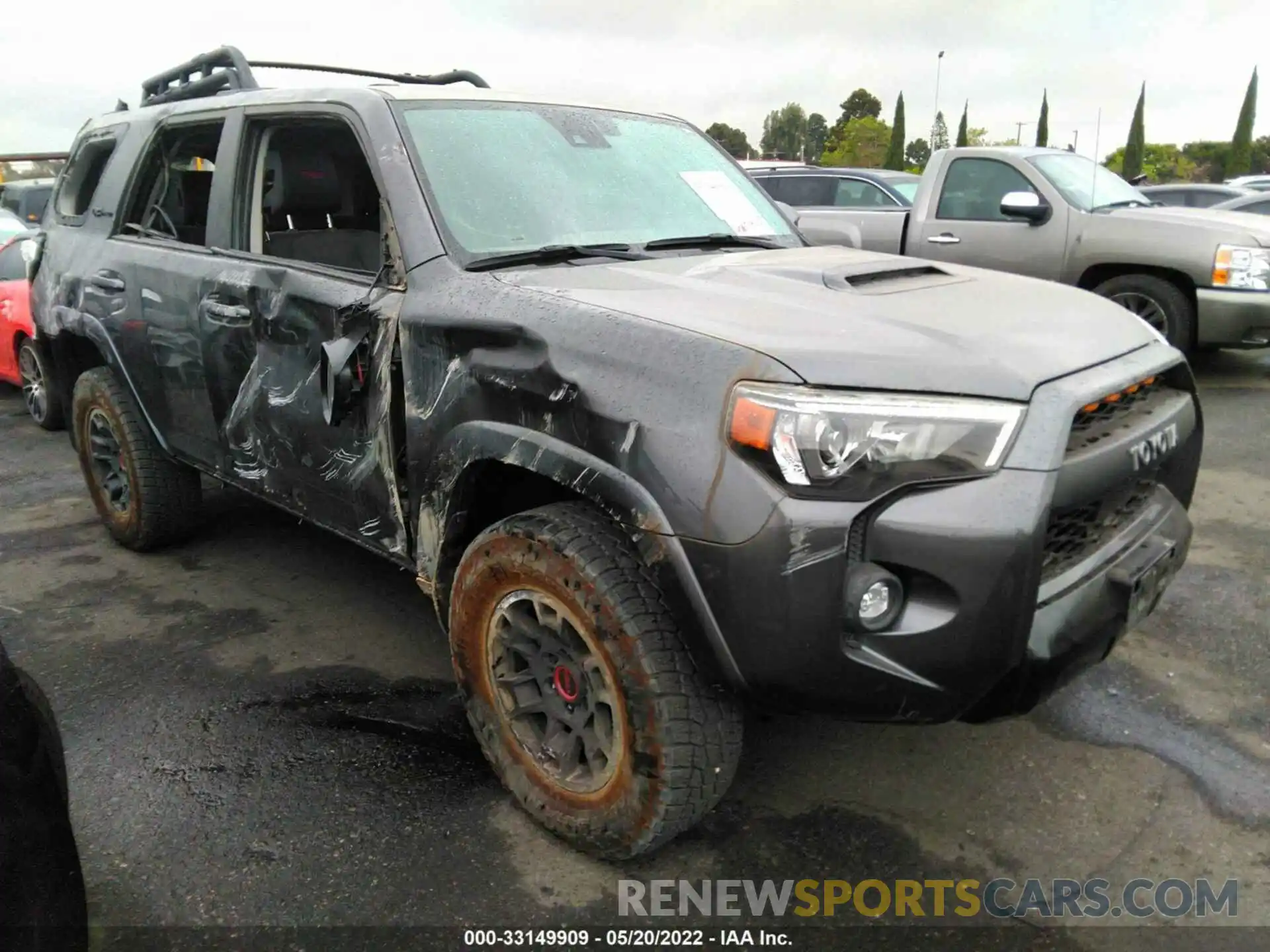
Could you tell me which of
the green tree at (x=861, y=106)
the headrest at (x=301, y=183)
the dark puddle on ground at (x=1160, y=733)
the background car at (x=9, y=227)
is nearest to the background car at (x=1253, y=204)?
the dark puddle on ground at (x=1160, y=733)

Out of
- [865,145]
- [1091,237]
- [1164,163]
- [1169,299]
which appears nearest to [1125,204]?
[1091,237]

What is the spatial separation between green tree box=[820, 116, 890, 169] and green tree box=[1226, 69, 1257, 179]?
1579 cm

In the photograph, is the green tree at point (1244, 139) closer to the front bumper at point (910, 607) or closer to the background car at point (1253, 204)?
the background car at point (1253, 204)

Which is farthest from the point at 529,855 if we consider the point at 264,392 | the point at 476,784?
the point at 264,392

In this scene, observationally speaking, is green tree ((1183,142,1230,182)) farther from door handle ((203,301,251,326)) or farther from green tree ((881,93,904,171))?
door handle ((203,301,251,326))

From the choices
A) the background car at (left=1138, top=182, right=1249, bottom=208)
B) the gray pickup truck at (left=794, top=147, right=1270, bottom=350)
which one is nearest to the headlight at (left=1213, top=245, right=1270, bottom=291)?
the gray pickup truck at (left=794, top=147, right=1270, bottom=350)

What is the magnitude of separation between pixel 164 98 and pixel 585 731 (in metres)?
3.51

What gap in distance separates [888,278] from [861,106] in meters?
78.2

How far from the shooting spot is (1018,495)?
198 cm

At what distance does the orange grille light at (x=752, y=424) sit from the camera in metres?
1.98

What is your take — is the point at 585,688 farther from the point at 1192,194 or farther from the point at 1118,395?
the point at 1192,194

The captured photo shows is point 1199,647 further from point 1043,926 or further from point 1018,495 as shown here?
point 1018,495

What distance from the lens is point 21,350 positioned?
7.42 m

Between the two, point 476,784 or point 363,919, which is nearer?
point 363,919
